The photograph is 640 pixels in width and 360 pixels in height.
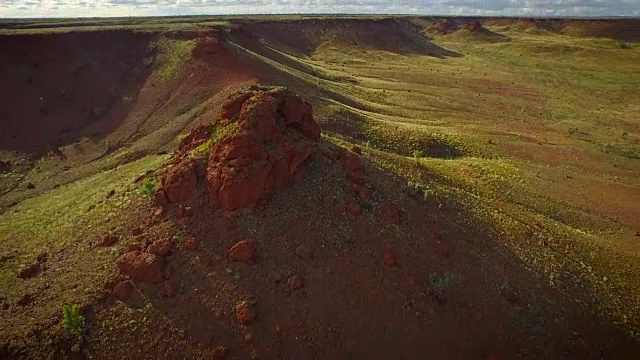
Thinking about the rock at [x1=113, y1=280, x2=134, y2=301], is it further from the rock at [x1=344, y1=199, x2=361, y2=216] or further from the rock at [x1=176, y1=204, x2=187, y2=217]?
the rock at [x1=344, y1=199, x2=361, y2=216]

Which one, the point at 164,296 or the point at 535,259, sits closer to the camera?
the point at 164,296

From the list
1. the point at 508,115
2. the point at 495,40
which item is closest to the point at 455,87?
the point at 508,115

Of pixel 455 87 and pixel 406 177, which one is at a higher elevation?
pixel 406 177

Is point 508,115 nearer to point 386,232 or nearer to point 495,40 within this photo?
point 386,232

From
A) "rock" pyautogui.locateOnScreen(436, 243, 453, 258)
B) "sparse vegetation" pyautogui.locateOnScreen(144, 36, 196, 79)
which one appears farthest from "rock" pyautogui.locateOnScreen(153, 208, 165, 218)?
"sparse vegetation" pyautogui.locateOnScreen(144, 36, 196, 79)

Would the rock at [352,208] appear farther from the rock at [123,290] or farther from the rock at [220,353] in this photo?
the rock at [123,290]

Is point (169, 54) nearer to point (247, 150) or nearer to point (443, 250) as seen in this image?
point (247, 150)

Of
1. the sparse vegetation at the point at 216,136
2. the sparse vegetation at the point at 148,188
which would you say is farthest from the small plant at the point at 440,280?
the sparse vegetation at the point at 148,188
